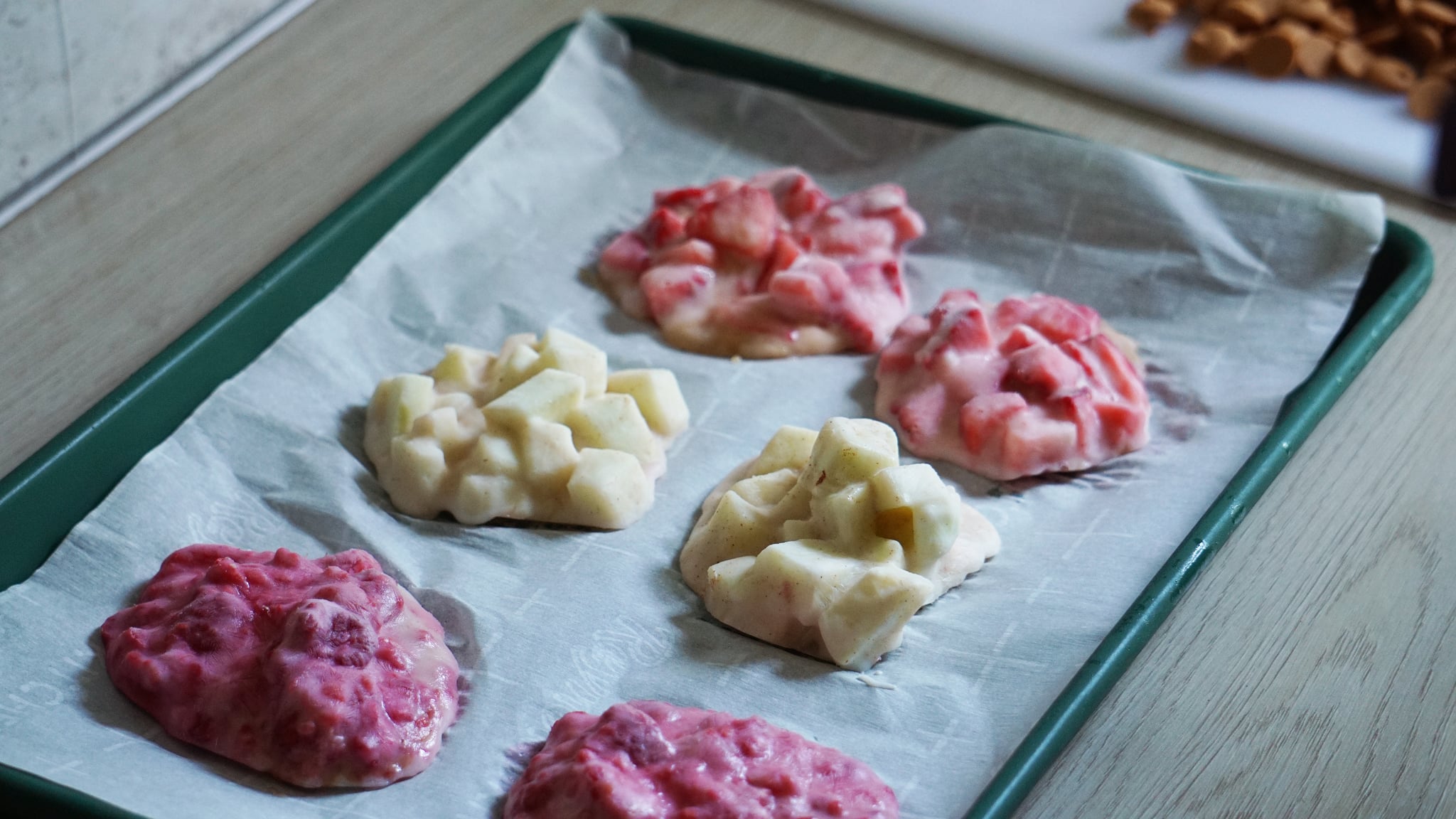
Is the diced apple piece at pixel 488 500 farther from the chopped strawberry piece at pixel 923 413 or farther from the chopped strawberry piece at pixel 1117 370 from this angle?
the chopped strawberry piece at pixel 1117 370

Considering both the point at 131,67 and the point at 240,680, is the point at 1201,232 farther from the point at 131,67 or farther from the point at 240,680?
the point at 131,67

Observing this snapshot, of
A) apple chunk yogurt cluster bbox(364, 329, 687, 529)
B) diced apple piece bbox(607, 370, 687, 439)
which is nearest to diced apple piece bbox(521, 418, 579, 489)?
apple chunk yogurt cluster bbox(364, 329, 687, 529)

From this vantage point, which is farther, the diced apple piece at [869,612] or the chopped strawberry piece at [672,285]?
the chopped strawberry piece at [672,285]

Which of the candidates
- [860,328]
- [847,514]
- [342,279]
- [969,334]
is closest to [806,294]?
[860,328]

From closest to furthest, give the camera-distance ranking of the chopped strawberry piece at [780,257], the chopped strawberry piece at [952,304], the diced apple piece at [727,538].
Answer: the diced apple piece at [727,538] → the chopped strawberry piece at [952,304] → the chopped strawberry piece at [780,257]

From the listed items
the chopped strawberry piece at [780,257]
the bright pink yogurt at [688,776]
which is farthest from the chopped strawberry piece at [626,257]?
the bright pink yogurt at [688,776]

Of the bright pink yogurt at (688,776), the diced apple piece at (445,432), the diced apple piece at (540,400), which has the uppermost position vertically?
the diced apple piece at (540,400)

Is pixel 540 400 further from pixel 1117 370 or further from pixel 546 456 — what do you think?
pixel 1117 370

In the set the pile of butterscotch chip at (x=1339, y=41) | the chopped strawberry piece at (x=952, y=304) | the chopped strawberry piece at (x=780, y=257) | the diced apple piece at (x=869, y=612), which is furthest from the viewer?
the pile of butterscotch chip at (x=1339, y=41)
